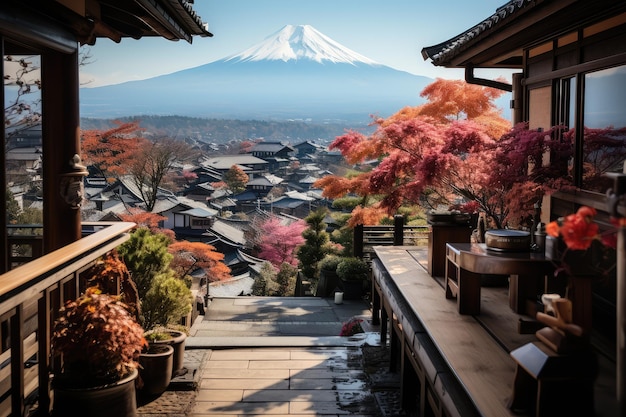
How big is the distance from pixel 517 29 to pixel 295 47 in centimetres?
12339

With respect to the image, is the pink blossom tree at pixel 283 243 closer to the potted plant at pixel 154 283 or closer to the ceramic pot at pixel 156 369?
the potted plant at pixel 154 283

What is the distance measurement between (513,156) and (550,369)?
3815 mm

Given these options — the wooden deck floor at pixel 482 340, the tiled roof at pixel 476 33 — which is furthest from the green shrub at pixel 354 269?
the wooden deck floor at pixel 482 340

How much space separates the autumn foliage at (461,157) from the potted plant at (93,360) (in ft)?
11.3

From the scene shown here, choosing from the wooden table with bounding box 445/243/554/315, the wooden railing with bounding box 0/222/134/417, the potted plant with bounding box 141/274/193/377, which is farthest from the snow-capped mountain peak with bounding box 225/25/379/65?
the wooden railing with bounding box 0/222/134/417

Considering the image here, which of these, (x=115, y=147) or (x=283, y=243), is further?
(x=283, y=243)

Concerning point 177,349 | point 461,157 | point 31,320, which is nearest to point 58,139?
point 31,320

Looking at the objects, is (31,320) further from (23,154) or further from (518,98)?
(518,98)

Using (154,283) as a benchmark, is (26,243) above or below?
above

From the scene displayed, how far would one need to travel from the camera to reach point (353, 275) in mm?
12766

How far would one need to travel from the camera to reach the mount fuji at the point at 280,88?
4692 inches

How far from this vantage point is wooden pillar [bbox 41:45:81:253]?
4.80 metres

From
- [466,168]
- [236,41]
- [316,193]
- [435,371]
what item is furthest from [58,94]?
[236,41]

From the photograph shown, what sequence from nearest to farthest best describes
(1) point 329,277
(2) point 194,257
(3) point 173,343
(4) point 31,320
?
1. (4) point 31,320
2. (3) point 173,343
3. (1) point 329,277
4. (2) point 194,257
